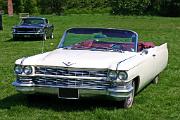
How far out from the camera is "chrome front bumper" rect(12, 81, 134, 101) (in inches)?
292

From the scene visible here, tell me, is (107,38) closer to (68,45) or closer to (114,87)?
(68,45)

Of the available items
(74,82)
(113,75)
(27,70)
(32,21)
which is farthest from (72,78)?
(32,21)

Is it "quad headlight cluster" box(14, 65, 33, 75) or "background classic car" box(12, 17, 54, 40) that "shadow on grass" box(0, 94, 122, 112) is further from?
"background classic car" box(12, 17, 54, 40)

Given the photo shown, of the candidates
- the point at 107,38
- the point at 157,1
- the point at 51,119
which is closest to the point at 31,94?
the point at 51,119

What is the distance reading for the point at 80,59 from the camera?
7.77 metres

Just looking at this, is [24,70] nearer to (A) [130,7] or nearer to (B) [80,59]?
(B) [80,59]

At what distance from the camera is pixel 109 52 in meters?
8.55

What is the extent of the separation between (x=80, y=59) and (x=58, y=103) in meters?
0.97

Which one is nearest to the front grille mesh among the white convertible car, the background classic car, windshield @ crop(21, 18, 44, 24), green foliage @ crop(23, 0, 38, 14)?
the white convertible car

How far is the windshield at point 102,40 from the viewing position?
8867 mm

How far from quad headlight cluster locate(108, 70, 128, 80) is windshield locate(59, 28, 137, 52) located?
1380 mm

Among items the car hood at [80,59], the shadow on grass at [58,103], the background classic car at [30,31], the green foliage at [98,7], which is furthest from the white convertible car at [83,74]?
the green foliage at [98,7]

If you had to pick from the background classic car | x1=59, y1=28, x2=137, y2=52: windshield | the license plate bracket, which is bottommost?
the background classic car

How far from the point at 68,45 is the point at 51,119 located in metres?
2.33
